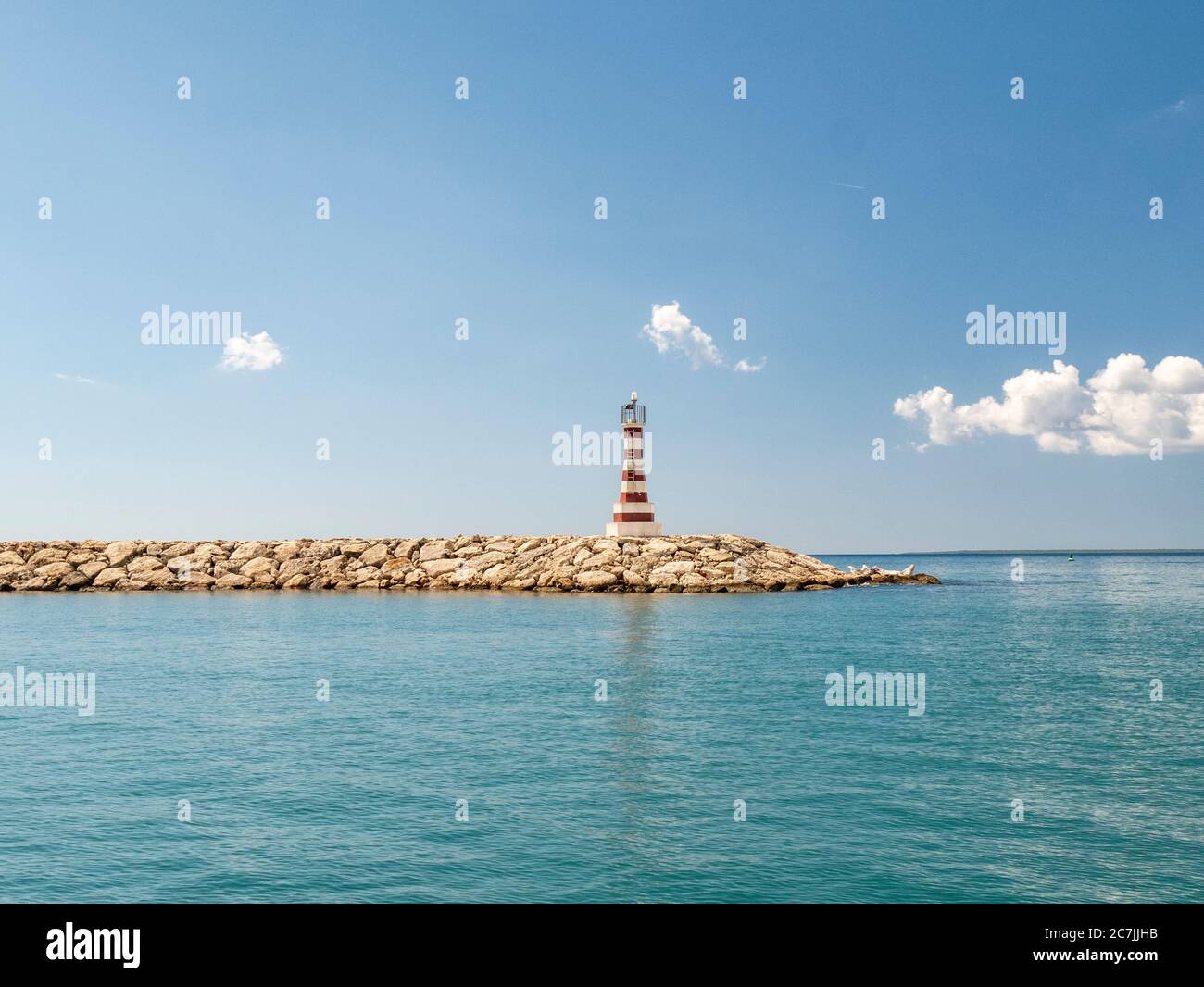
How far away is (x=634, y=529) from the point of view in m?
71.4

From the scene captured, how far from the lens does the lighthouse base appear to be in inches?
2805

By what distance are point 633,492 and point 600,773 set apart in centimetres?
5201

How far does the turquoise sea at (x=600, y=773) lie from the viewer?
43.8 ft

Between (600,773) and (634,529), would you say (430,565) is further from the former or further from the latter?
(600,773)

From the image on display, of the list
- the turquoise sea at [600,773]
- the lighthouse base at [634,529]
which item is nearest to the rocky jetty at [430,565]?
the lighthouse base at [634,529]

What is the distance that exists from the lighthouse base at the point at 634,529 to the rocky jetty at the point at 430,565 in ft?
2.00

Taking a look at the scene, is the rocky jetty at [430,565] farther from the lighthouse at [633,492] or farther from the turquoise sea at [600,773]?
the turquoise sea at [600,773]

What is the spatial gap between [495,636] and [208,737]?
20.5m

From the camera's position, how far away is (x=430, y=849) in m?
14.2

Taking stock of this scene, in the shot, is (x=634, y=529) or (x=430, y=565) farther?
(x=430, y=565)

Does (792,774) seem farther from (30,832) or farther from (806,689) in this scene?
(30,832)

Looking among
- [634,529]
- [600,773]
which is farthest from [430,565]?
[600,773]
